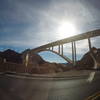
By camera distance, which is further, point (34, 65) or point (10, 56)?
point (10, 56)

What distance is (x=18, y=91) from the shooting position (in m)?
3.87

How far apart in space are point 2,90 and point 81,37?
45.5 feet

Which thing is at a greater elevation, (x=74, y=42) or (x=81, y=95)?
(x=74, y=42)

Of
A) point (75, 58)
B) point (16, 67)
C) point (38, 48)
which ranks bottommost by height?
point (16, 67)

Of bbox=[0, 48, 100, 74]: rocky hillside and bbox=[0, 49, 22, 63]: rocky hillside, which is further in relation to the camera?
bbox=[0, 49, 22, 63]: rocky hillside

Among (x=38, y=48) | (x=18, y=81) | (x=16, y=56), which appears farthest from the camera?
(x=16, y=56)

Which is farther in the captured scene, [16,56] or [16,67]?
[16,56]

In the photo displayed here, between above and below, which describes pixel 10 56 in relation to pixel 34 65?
above

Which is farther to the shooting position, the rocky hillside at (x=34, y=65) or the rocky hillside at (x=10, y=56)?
the rocky hillside at (x=10, y=56)

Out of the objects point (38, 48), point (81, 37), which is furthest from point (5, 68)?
point (81, 37)

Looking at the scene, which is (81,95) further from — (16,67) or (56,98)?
(16,67)

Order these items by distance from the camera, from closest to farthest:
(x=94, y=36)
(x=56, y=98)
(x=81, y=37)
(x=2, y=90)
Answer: (x=56, y=98)
(x=2, y=90)
(x=94, y=36)
(x=81, y=37)

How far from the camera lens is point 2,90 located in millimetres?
4062

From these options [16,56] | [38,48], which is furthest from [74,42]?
[16,56]
